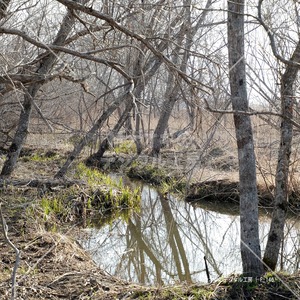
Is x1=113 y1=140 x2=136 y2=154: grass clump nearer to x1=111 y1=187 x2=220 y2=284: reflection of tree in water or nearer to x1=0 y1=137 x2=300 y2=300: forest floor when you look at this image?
x1=111 y1=187 x2=220 y2=284: reflection of tree in water

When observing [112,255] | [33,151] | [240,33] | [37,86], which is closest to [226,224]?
[112,255]

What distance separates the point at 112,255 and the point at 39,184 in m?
2.48

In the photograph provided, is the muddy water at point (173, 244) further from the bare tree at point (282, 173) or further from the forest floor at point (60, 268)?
the forest floor at point (60, 268)

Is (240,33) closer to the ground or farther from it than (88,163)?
farther from it

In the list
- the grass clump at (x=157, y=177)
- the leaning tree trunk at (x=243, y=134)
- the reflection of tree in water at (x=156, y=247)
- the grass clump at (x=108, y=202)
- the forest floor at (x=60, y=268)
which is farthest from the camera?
the grass clump at (x=157, y=177)

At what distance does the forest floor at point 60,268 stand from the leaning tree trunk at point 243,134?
0.33m

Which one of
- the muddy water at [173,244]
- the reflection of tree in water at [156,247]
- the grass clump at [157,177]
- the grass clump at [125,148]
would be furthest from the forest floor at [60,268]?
the grass clump at [125,148]

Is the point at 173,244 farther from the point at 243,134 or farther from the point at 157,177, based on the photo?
the point at 157,177

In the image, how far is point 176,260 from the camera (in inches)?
257

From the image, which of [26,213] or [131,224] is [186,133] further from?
[26,213]

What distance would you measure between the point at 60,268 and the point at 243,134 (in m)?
2.19

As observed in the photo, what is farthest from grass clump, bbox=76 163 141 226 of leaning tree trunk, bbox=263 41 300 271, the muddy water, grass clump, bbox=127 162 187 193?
leaning tree trunk, bbox=263 41 300 271

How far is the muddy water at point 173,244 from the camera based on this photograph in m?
5.77

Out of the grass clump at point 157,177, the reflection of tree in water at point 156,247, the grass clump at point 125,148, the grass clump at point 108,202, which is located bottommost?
the reflection of tree in water at point 156,247
